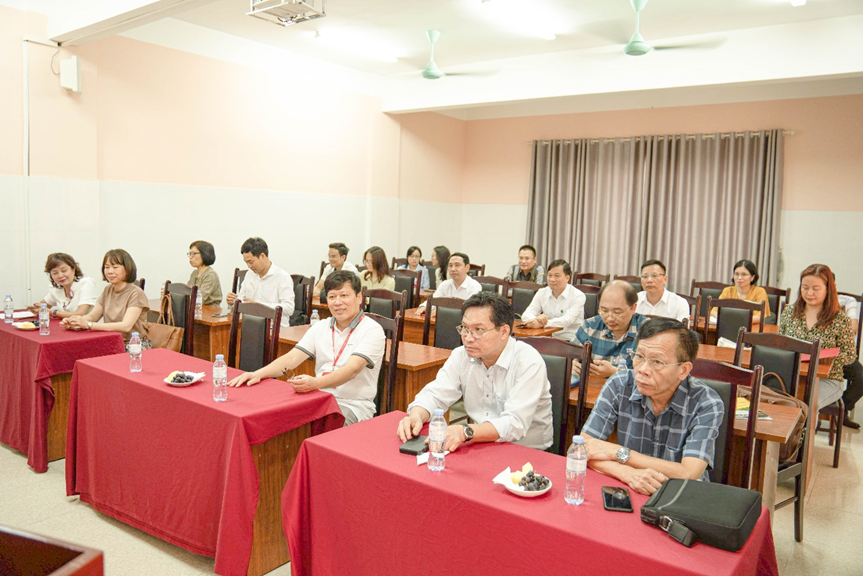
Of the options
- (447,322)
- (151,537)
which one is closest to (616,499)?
(151,537)

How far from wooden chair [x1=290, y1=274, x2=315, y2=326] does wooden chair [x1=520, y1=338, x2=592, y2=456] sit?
11.2 ft

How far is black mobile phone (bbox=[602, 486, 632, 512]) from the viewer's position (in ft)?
5.71

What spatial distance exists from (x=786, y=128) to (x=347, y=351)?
22.2 feet

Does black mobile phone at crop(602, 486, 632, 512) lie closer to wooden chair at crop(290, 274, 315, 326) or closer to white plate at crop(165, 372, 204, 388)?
white plate at crop(165, 372, 204, 388)

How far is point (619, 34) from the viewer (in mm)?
6270

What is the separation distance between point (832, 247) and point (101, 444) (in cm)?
768

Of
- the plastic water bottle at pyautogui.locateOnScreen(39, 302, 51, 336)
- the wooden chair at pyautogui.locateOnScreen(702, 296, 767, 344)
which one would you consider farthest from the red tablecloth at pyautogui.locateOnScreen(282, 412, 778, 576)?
the wooden chair at pyautogui.locateOnScreen(702, 296, 767, 344)

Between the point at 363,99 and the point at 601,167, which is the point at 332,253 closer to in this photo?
the point at 363,99

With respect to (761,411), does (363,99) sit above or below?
above

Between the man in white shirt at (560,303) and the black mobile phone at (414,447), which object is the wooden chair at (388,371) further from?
the man in white shirt at (560,303)

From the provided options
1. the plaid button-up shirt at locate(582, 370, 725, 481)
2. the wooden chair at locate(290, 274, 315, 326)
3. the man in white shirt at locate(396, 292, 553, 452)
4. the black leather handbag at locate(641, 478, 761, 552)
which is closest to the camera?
the black leather handbag at locate(641, 478, 761, 552)

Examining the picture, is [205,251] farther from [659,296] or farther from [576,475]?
[576,475]

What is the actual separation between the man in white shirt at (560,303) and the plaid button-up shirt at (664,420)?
2.62 m

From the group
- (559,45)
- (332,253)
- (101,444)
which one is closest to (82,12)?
(332,253)
